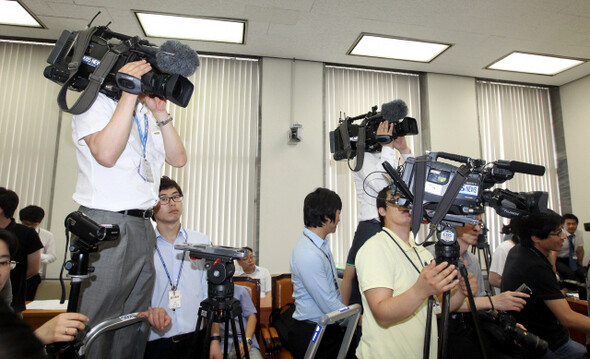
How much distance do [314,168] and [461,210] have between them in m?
3.56

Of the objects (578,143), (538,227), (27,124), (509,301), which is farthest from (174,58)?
(578,143)

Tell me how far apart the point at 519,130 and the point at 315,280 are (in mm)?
5141

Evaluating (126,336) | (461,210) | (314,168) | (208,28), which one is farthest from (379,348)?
(208,28)

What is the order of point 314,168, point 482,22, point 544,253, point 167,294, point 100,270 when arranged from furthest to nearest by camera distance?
1. point 314,168
2. point 482,22
3. point 544,253
4. point 167,294
5. point 100,270

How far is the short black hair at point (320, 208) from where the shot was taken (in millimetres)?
2305

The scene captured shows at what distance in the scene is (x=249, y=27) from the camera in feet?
13.7

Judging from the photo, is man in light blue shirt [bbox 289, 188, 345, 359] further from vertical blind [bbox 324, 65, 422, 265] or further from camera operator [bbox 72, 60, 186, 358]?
vertical blind [bbox 324, 65, 422, 265]

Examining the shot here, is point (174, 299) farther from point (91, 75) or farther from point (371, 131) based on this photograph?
point (371, 131)

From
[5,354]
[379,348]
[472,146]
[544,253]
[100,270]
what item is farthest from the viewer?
[472,146]

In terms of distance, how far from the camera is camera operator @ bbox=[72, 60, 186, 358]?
132 cm

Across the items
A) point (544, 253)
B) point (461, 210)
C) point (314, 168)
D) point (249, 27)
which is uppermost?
point (249, 27)

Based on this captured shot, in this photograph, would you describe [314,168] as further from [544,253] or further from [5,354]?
[5,354]

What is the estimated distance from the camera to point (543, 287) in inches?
90.1

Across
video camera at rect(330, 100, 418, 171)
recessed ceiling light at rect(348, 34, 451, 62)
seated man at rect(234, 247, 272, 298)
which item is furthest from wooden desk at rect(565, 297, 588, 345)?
recessed ceiling light at rect(348, 34, 451, 62)
